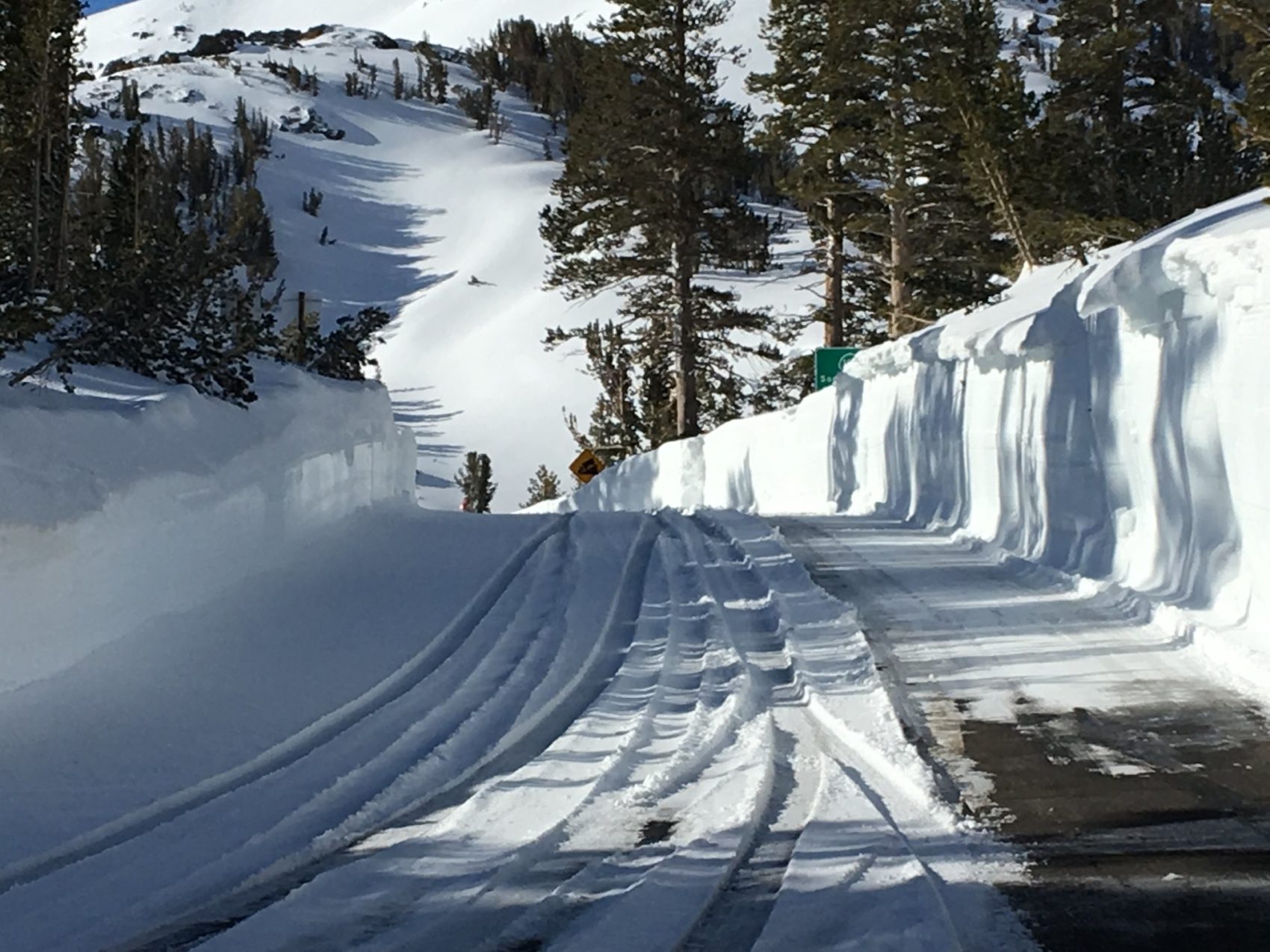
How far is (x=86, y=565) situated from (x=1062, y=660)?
542 centimetres

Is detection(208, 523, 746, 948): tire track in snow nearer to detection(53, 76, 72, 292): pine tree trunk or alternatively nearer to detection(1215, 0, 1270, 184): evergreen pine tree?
detection(1215, 0, 1270, 184): evergreen pine tree

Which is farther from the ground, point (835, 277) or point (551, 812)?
point (835, 277)

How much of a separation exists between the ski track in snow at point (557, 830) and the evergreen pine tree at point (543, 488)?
145 ft

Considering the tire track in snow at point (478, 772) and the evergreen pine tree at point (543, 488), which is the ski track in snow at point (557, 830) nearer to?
the tire track in snow at point (478, 772)

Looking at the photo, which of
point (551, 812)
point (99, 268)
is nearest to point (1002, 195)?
point (99, 268)

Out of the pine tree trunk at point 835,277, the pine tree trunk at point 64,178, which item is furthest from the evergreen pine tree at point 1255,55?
the pine tree trunk at point 835,277

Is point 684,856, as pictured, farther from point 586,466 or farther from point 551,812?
point 586,466

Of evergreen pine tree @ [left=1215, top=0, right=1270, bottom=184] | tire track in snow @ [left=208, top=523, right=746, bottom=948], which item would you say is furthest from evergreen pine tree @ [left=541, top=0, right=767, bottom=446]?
tire track in snow @ [left=208, top=523, right=746, bottom=948]

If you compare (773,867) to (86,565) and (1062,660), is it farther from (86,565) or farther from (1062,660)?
(86,565)

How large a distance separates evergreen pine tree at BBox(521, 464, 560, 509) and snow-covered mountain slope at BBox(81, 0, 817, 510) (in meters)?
1.36

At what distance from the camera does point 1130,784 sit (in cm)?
537

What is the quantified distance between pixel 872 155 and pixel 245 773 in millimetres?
29167

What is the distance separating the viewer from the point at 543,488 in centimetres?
5362

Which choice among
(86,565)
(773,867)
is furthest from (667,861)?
(86,565)
